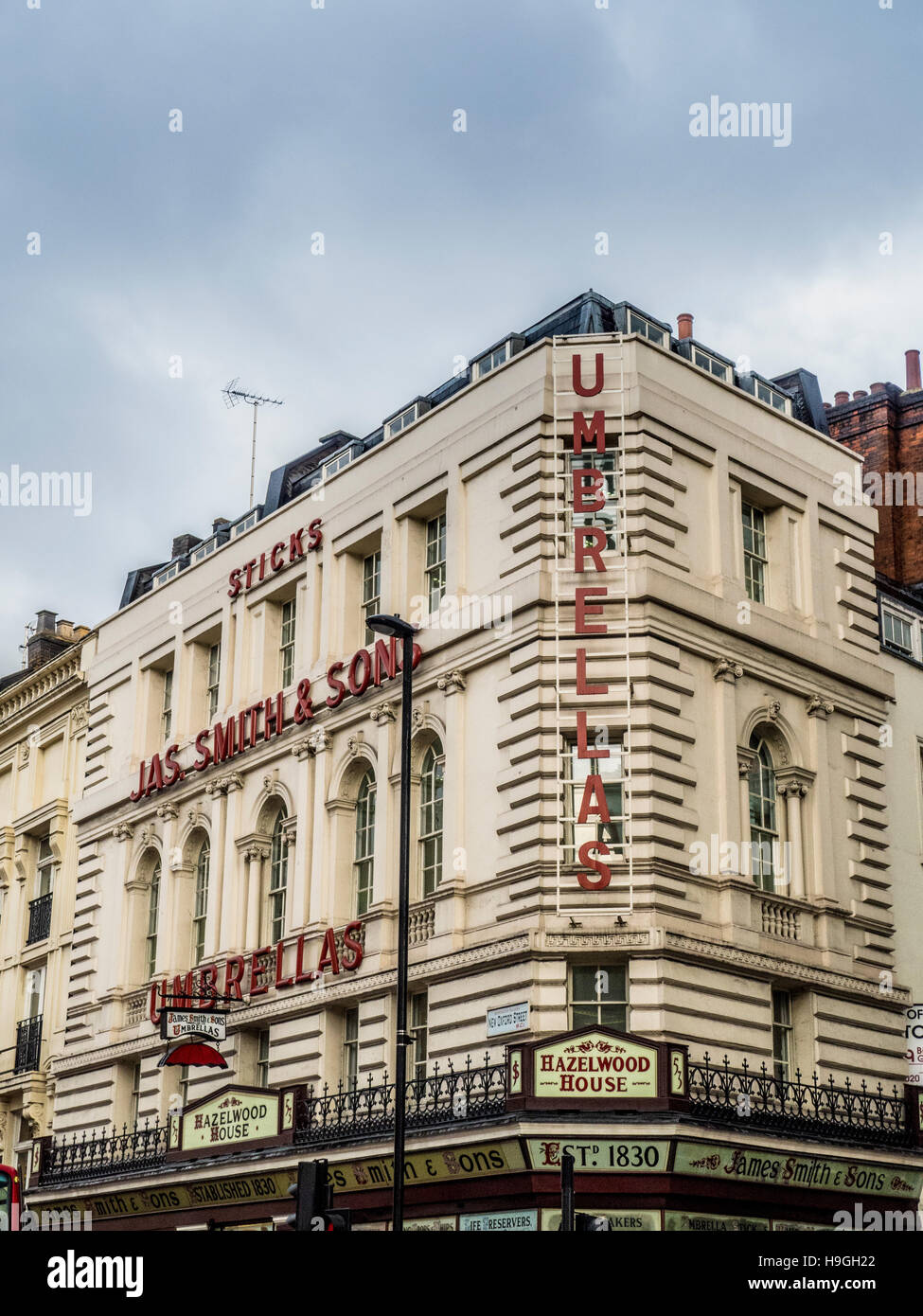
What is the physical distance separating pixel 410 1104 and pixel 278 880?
26.3 feet

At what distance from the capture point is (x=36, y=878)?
48.3 m

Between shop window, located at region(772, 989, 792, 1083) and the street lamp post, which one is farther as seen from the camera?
shop window, located at region(772, 989, 792, 1083)

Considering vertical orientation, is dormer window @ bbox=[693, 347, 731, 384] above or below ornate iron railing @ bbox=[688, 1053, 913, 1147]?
above

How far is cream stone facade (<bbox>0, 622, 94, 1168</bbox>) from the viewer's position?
44.4m

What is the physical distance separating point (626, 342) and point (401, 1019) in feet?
44.7

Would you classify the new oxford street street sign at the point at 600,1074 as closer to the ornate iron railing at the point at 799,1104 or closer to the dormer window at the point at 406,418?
the ornate iron railing at the point at 799,1104

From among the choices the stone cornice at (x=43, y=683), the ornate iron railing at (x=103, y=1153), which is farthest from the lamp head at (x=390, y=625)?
the stone cornice at (x=43, y=683)

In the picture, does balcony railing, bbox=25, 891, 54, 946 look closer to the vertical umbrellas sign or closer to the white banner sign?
the vertical umbrellas sign

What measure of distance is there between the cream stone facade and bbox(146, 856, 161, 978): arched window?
172 inches

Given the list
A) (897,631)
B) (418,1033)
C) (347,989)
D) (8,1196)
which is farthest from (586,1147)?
(897,631)

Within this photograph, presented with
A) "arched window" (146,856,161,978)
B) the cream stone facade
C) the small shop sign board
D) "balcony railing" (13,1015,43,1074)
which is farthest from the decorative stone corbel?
"balcony railing" (13,1015,43,1074)

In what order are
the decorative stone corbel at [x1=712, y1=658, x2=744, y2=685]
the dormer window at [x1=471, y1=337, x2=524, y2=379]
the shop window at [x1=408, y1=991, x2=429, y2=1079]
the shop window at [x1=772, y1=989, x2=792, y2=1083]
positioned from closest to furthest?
the shop window at [x1=772, y1=989, x2=792, y2=1083] < the shop window at [x1=408, y1=991, x2=429, y2=1079] < the decorative stone corbel at [x1=712, y1=658, x2=744, y2=685] < the dormer window at [x1=471, y1=337, x2=524, y2=379]
